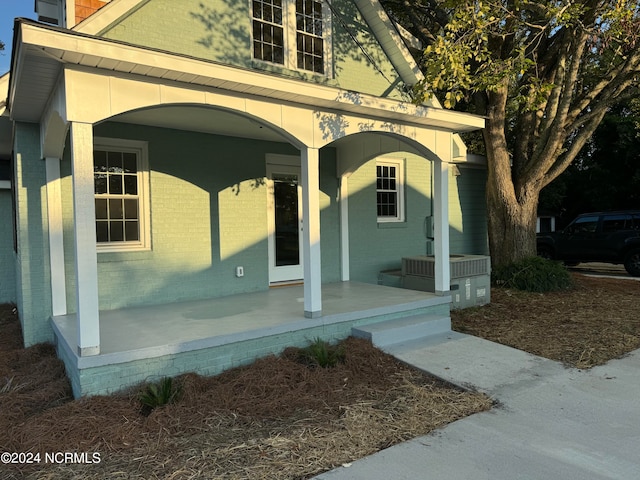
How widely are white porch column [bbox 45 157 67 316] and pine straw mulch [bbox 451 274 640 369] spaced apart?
5.30m

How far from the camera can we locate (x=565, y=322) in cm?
702

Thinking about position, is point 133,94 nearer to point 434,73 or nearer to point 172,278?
point 172,278

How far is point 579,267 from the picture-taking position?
50.5 ft

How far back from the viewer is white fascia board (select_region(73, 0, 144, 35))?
5766 millimetres

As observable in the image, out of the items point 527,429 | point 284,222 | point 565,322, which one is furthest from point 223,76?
point 565,322

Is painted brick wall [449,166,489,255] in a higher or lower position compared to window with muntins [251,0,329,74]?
lower

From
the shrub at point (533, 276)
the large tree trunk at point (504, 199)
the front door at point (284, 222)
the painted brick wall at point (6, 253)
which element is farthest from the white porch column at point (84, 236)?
the large tree trunk at point (504, 199)

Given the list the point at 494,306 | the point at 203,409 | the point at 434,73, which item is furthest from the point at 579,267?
the point at 203,409

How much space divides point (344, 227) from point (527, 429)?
5534 millimetres

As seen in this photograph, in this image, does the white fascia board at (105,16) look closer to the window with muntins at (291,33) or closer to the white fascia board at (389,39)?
the window with muntins at (291,33)

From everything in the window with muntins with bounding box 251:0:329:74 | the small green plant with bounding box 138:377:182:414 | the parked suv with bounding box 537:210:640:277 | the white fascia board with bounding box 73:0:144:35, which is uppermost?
the window with muntins with bounding box 251:0:329:74

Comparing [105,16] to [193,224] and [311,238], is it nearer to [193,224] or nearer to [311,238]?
[193,224]

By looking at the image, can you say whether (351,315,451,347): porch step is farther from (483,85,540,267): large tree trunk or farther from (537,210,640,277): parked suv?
(537,210,640,277): parked suv

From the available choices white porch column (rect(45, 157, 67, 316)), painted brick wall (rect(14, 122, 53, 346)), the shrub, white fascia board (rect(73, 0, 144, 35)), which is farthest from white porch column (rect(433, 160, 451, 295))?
painted brick wall (rect(14, 122, 53, 346))
